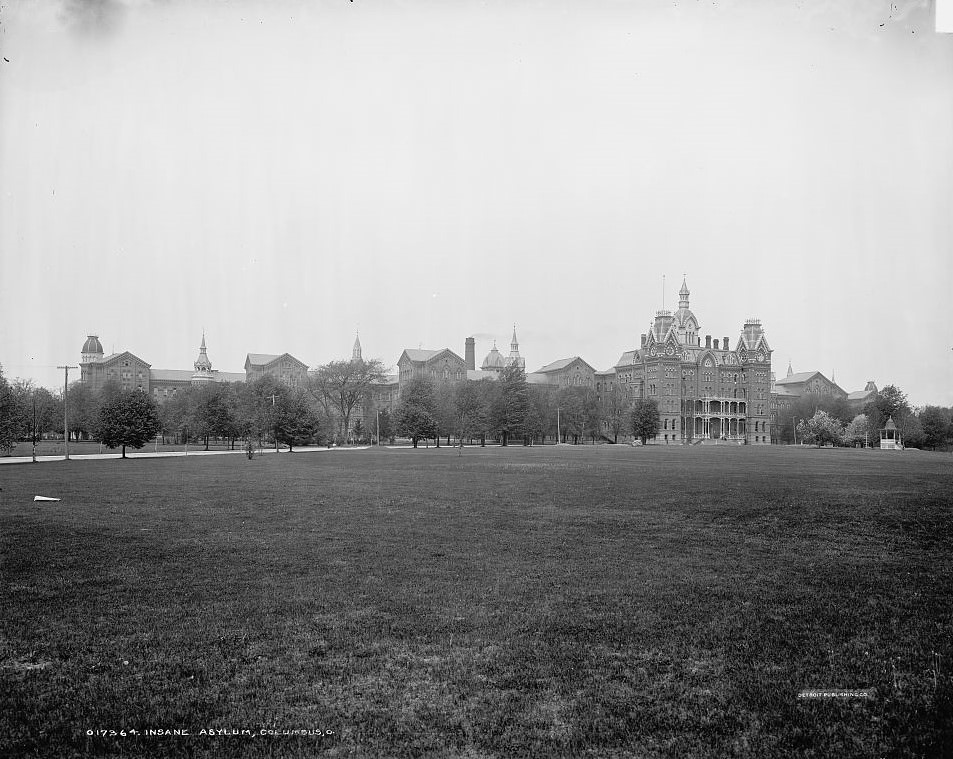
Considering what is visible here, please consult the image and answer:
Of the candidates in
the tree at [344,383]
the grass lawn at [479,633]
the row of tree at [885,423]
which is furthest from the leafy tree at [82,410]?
the row of tree at [885,423]

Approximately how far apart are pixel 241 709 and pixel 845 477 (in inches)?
1129

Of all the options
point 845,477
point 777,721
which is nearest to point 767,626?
point 777,721

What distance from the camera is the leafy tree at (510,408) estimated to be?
90500 millimetres

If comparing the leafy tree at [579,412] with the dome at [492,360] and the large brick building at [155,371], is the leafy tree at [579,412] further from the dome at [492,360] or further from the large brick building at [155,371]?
the large brick building at [155,371]

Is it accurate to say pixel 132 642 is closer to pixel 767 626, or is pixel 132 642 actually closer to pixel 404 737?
pixel 404 737

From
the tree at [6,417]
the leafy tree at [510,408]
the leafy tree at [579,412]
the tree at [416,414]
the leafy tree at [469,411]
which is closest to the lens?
the tree at [6,417]

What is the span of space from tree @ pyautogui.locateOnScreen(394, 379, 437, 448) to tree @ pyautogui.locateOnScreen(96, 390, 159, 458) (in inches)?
1491

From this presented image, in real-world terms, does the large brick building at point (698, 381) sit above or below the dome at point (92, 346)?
below

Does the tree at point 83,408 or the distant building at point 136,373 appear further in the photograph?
the distant building at point 136,373
